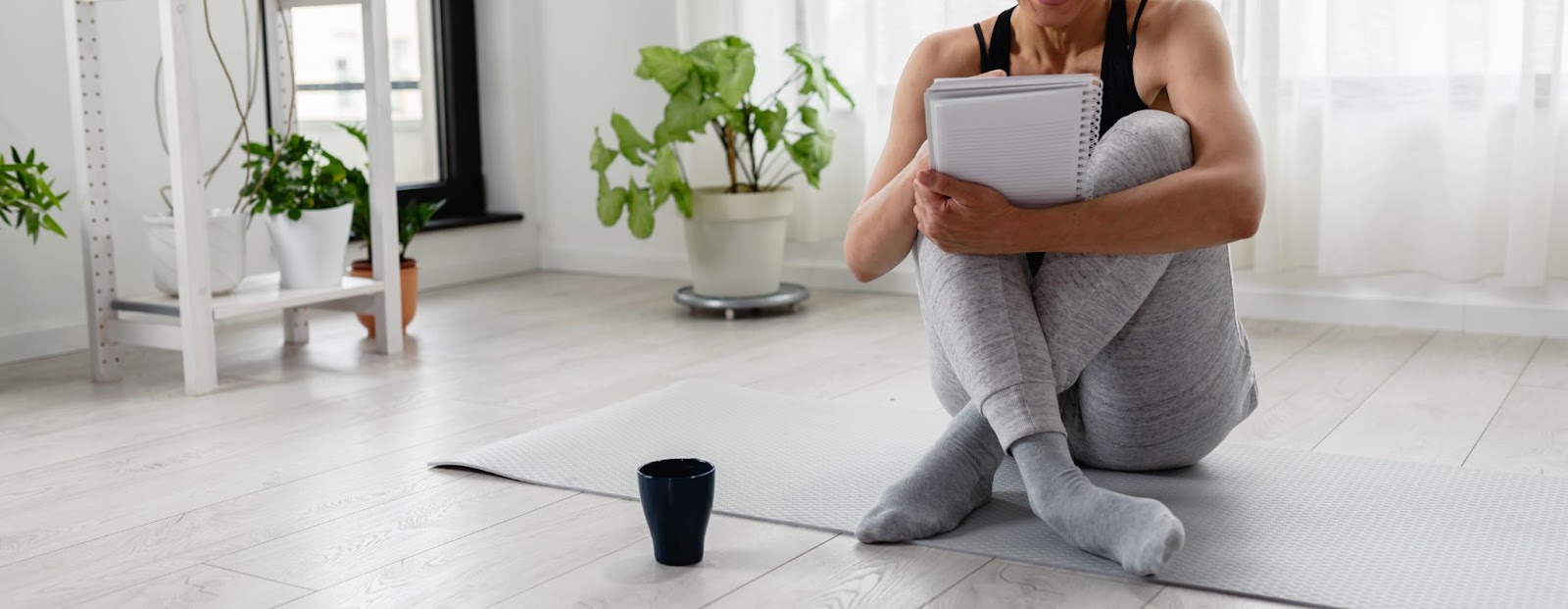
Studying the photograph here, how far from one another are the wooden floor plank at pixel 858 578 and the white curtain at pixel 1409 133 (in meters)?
1.70

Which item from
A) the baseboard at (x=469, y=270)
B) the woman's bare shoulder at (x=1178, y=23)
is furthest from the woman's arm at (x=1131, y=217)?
the baseboard at (x=469, y=270)

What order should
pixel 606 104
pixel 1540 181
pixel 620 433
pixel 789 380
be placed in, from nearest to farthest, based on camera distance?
pixel 620 433 < pixel 789 380 < pixel 1540 181 < pixel 606 104

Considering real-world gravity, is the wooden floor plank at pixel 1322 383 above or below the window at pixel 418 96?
below

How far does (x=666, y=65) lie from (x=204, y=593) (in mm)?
1787

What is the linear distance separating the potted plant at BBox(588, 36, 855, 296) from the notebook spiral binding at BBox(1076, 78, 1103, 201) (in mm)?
1596

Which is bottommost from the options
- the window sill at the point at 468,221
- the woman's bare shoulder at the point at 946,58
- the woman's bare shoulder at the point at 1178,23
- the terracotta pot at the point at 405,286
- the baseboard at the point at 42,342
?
the baseboard at the point at 42,342

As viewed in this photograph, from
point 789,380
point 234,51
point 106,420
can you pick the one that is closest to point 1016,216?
point 789,380

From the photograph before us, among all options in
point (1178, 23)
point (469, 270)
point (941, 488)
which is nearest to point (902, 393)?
point (941, 488)

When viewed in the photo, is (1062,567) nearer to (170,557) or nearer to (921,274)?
(921,274)

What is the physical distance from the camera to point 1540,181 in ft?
8.39

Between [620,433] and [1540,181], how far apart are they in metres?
1.76

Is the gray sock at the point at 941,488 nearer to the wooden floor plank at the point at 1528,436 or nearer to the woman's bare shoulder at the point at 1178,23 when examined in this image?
the woman's bare shoulder at the point at 1178,23

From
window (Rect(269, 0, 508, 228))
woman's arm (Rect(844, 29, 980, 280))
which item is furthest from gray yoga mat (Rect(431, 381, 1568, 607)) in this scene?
window (Rect(269, 0, 508, 228))

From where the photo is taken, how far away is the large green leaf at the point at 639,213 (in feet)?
9.87
